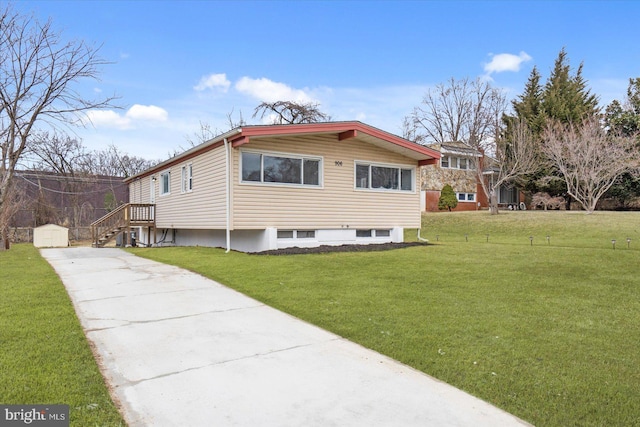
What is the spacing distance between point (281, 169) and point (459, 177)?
73.5 feet

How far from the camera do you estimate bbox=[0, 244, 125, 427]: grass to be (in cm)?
262

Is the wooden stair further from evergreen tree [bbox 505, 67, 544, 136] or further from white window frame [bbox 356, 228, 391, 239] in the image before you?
evergreen tree [bbox 505, 67, 544, 136]

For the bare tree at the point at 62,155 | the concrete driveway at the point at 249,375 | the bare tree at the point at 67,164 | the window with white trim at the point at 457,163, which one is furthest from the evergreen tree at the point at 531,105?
the bare tree at the point at 62,155

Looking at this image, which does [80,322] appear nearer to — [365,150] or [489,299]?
[489,299]

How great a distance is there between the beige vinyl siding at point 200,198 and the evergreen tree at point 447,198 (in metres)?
19.4

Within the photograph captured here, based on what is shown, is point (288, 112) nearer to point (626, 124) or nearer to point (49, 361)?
point (626, 124)

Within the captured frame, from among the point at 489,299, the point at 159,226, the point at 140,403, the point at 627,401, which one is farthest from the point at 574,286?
the point at 159,226

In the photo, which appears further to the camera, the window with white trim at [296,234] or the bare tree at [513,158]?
the bare tree at [513,158]

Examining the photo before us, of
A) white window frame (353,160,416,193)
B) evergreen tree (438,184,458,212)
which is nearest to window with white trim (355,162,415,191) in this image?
white window frame (353,160,416,193)

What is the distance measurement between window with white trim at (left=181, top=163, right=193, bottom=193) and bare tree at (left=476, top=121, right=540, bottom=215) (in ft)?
59.1

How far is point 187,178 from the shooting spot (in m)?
14.4

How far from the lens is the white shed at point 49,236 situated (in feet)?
56.8

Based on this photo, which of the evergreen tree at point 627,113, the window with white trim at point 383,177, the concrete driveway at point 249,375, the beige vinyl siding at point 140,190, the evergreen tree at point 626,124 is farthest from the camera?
the evergreen tree at point 627,113

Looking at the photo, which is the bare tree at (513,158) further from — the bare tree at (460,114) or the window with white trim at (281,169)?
the window with white trim at (281,169)
